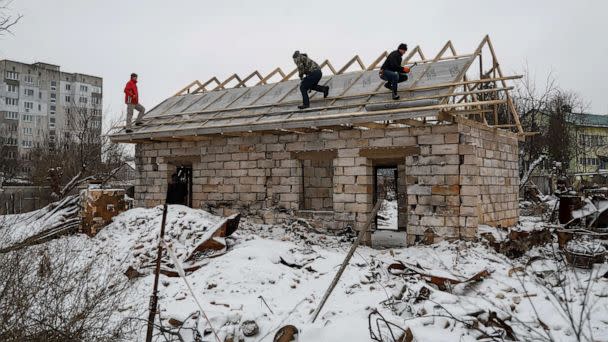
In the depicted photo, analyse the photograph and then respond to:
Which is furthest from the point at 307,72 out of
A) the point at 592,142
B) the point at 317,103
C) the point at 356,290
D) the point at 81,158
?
the point at 592,142

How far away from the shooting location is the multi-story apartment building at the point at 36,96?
44.8m

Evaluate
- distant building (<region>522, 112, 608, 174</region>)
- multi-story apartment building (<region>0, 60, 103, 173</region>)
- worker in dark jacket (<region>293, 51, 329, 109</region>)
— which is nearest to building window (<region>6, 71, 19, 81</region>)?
multi-story apartment building (<region>0, 60, 103, 173</region>)

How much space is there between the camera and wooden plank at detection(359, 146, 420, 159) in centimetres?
996

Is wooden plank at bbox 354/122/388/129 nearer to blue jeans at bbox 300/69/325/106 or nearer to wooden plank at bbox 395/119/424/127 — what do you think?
wooden plank at bbox 395/119/424/127

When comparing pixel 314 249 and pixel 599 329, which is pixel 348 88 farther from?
pixel 599 329

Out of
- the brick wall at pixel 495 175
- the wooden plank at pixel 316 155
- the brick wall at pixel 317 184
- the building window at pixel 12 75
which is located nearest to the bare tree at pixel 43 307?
the wooden plank at pixel 316 155

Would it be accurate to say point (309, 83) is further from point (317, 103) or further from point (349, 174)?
point (349, 174)

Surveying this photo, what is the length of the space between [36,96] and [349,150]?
1861 inches

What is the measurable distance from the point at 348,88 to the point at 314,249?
453 centimetres

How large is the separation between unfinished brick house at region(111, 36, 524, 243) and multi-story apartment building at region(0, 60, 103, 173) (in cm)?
3384

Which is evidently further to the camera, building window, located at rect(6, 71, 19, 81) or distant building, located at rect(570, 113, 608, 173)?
building window, located at rect(6, 71, 19, 81)

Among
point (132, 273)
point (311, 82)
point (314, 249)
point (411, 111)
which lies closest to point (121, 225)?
point (132, 273)

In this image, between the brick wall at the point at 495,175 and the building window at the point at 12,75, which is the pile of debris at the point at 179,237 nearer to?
the brick wall at the point at 495,175

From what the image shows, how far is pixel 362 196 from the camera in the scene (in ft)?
34.4
